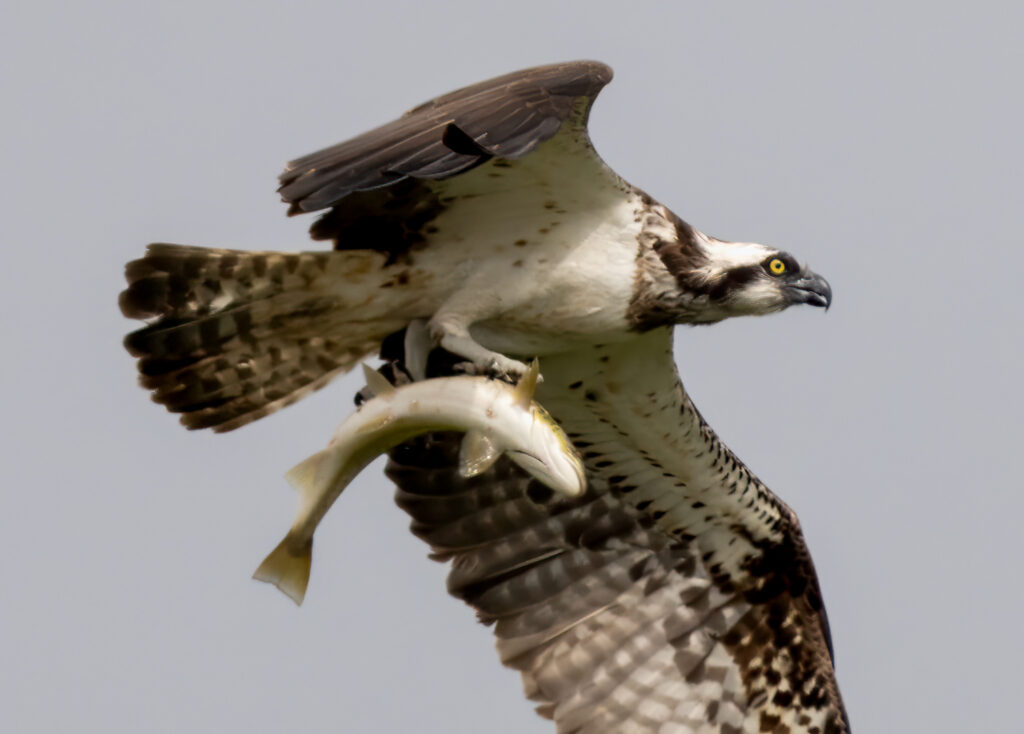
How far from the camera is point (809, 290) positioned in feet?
34.0

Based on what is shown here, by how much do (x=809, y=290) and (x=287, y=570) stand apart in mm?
3247

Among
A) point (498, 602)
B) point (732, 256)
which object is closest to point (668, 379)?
point (732, 256)

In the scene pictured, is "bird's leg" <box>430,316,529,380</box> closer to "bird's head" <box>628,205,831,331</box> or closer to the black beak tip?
"bird's head" <box>628,205,831,331</box>

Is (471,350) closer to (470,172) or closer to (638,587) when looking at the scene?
(470,172)

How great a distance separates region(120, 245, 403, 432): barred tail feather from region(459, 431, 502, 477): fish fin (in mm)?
1533

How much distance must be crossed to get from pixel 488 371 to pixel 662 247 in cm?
109

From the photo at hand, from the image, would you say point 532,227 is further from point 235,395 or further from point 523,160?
point 235,395

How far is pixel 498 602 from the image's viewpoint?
11453 mm

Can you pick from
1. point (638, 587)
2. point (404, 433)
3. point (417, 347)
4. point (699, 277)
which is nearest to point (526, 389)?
point (404, 433)

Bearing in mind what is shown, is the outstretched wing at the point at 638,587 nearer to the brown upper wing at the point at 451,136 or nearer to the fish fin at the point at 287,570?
the fish fin at the point at 287,570

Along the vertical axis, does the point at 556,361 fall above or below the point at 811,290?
above

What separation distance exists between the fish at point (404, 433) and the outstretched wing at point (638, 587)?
89.0 inches

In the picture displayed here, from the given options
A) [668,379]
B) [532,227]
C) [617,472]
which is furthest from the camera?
[617,472]

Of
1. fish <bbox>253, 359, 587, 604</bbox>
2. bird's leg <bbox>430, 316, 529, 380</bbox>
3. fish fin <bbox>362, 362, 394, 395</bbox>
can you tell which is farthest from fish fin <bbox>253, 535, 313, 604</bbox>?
bird's leg <bbox>430, 316, 529, 380</bbox>
